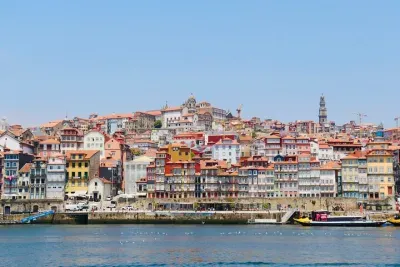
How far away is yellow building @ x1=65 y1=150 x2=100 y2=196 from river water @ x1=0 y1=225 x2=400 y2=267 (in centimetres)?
2083

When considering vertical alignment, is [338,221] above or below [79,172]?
below

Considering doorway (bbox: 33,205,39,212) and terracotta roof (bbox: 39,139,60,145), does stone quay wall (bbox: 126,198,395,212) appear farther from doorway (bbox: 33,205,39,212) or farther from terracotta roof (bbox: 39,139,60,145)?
terracotta roof (bbox: 39,139,60,145)

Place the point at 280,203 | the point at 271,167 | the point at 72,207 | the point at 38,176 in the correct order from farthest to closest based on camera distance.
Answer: the point at 38,176, the point at 271,167, the point at 72,207, the point at 280,203

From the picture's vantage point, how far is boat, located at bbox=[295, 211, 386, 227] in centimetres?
9462

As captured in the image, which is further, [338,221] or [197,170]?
[197,170]

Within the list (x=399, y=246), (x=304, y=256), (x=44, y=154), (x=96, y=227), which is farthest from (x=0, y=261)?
(x=44, y=154)

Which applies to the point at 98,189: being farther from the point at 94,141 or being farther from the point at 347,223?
the point at 347,223

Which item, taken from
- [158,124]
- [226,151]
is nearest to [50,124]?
[158,124]

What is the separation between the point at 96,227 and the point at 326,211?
28437mm

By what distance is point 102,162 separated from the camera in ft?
398

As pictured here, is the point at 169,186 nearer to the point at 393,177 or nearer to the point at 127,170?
the point at 127,170

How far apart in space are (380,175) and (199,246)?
49568 millimetres

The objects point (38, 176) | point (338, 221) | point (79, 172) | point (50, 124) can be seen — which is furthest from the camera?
point (50, 124)

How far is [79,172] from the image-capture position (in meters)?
114
